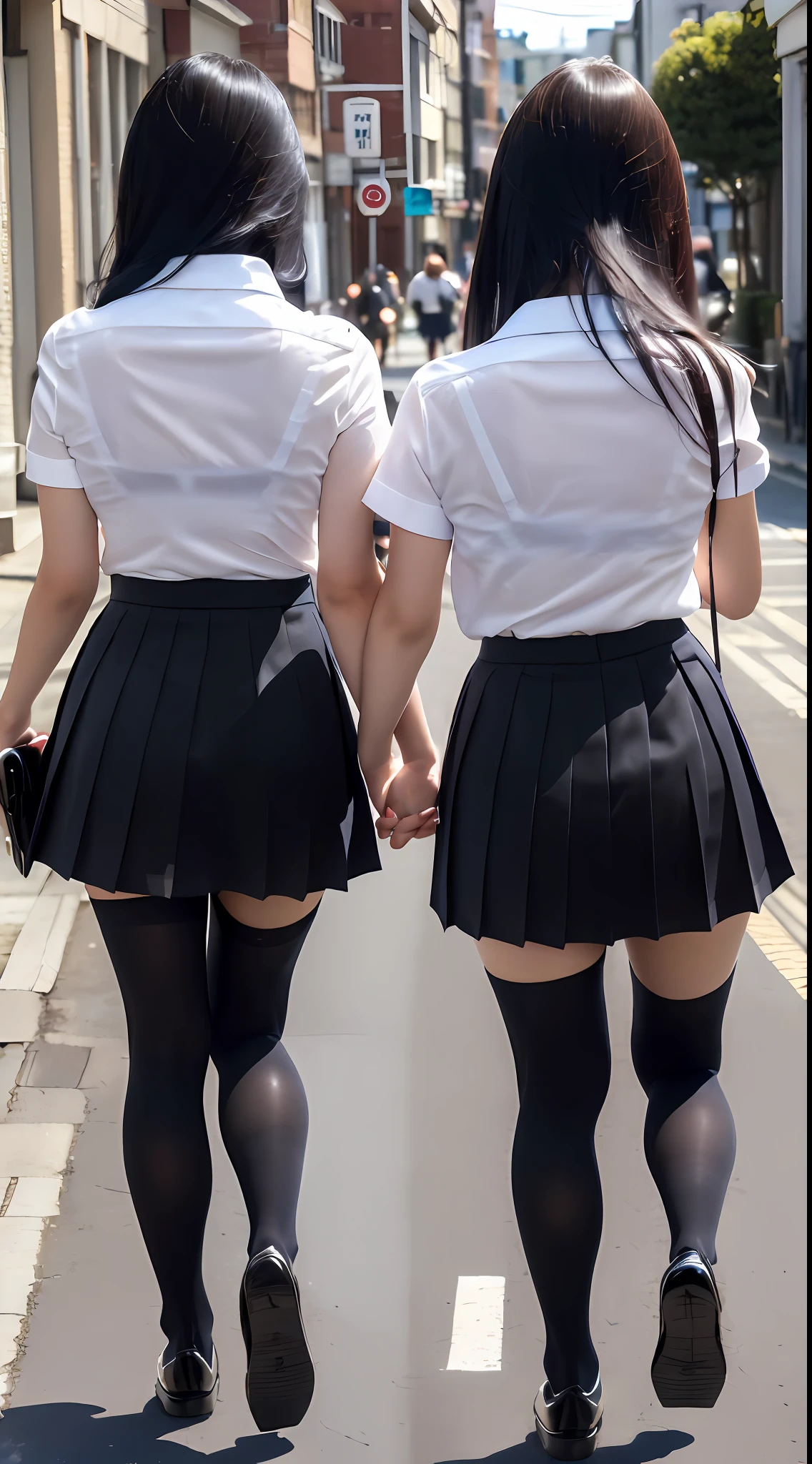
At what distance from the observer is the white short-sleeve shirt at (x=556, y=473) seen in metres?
1.59

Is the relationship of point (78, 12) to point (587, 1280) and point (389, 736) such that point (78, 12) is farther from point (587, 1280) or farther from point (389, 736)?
point (587, 1280)

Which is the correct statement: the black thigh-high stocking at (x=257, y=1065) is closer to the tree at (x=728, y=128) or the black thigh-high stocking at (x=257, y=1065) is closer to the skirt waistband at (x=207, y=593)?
the skirt waistband at (x=207, y=593)

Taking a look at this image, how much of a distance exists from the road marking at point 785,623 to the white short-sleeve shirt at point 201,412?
5833mm

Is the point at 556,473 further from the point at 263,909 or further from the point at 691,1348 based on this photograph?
the point at 691,1348

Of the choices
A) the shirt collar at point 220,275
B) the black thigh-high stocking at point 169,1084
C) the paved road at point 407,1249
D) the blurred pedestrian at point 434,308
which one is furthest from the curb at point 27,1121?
the blurred pedestrian at point 434,308

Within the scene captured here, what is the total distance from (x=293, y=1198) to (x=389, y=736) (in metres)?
0.57

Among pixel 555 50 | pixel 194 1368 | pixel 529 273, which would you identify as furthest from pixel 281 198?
pixel 194 1368

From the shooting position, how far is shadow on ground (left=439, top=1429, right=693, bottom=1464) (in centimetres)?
195

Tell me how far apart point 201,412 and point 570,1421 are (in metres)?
1.29

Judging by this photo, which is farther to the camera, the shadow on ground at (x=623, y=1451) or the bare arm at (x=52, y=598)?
the shadow on ground at (x=623, y=1451)

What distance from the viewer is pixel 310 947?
3830 mm

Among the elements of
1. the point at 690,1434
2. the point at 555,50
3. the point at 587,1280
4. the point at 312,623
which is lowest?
the point at 690,1434

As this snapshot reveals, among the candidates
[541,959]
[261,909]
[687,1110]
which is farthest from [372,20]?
[687,1110]

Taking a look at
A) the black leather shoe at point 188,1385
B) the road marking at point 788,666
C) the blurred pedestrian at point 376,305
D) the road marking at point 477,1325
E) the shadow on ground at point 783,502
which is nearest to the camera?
the black leather shoe at point 188,1385
